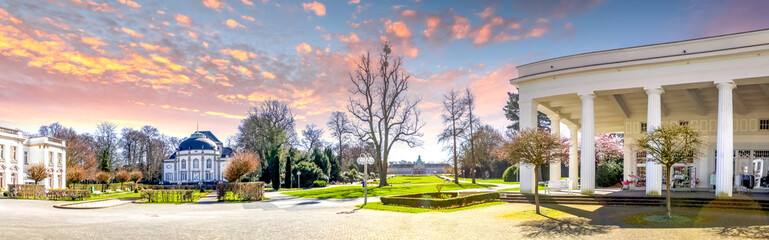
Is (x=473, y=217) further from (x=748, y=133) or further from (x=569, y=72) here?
(x=748, y=133)

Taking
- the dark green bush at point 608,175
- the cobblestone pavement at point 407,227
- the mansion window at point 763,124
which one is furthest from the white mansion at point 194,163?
the mansion window at point 763,124

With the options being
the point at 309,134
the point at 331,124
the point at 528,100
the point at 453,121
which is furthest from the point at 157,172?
the point at 528,100

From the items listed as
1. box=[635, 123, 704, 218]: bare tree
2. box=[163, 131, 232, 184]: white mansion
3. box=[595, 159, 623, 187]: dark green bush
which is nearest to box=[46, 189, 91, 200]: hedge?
box=[635, 123, 704, 218]: bare tree

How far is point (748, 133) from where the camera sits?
25188mm

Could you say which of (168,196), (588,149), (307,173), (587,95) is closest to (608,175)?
(588,149)

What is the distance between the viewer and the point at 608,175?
3381 cm

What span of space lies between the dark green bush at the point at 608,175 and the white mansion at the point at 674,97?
15.6 ft

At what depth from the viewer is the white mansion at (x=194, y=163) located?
292 feet

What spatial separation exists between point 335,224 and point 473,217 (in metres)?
4.87

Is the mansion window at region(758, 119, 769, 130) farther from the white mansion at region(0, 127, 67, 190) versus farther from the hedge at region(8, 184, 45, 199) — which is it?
the white mansion at region(0, 127, 67, 190)

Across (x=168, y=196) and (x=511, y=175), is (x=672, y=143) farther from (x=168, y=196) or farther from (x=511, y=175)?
(x=511, y=175)

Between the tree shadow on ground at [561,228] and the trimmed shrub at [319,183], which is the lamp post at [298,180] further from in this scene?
the tree shadow on ground at [561,228]

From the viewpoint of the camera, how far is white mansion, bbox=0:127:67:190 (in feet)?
141

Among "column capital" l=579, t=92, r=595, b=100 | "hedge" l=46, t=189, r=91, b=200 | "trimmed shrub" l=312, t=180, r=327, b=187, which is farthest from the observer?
"trimmed shrub" l=312, t=180, r=327, b=187
